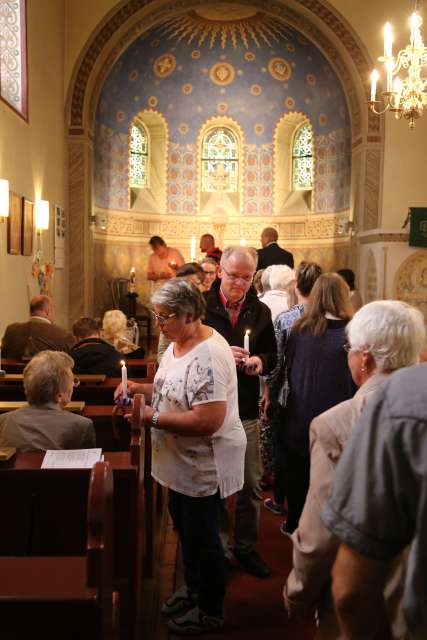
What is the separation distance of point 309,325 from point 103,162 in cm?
1055

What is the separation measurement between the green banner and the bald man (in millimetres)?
6455

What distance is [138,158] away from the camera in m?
14.4

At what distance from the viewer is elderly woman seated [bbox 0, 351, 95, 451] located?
2.87 m

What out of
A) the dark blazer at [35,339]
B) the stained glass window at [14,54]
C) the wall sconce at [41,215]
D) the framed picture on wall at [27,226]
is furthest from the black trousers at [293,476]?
the wall sconce at [41,215]

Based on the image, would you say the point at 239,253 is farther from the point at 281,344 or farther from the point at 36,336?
the point at 36,336

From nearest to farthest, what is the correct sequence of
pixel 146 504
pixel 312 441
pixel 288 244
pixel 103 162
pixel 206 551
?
pixel 312 441
pixel 206 551
pixel 146 504
pixel 103 162
pixel 288 244

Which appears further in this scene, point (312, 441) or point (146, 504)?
point (146, 504)

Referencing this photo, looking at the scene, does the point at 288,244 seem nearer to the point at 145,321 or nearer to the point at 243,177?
the point at 243,177

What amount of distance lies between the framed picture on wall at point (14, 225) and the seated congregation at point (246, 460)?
2.77m

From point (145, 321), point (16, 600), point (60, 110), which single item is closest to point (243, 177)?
point (145, 321)

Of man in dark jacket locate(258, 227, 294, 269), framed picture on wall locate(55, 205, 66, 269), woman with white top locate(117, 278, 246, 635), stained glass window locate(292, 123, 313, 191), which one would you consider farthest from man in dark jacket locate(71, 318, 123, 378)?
stained glass window locate(292, 123, 313, 191)

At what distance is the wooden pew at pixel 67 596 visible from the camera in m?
1.63

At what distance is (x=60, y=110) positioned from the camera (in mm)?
10477

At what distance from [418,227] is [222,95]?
234 inches
